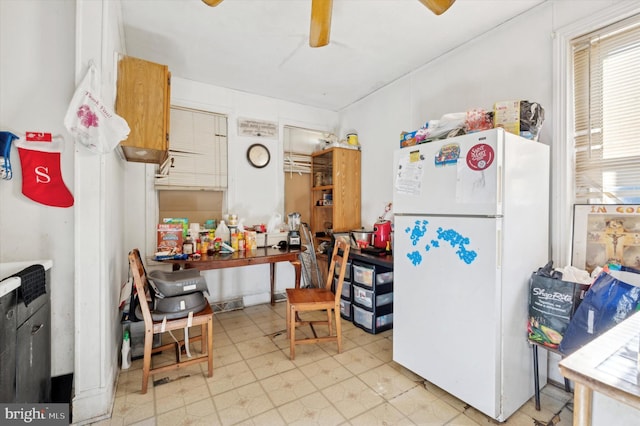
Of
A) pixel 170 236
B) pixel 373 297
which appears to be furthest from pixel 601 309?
pixel 170 236

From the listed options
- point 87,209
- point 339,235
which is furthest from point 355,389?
point 87,209

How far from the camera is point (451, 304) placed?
5.73 feet

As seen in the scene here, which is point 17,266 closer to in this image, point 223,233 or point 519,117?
point 223,233

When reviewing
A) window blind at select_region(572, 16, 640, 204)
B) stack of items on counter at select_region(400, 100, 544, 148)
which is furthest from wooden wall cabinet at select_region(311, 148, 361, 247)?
window blind at select_region(572, 16, 640, 204)

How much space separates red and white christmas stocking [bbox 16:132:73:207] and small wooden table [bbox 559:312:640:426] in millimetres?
2417

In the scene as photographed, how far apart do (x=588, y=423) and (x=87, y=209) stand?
2313 millimetres

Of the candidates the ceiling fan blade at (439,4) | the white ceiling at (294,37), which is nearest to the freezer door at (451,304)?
the ceiling fan blade at (439,4)

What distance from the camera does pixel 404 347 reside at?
81.3 inches

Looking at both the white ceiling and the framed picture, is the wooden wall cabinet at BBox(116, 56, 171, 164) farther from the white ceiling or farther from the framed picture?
the framed picture

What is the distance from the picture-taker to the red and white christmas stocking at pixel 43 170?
1.56 meters

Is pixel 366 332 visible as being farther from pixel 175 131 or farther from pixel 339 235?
pixel 175 131

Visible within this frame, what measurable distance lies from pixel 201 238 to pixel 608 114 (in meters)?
3.52

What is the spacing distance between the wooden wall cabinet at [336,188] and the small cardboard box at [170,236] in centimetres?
181

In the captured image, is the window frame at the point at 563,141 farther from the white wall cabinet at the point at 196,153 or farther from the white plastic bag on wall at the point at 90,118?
the white wall cabinet at the point at 196,153
